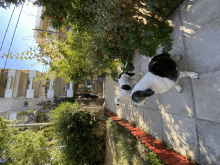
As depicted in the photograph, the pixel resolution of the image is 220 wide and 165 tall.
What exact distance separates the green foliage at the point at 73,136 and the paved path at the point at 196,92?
3.55 m

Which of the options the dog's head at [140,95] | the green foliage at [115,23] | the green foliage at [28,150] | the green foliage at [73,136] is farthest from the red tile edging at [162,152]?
the green foliage at [28,150]

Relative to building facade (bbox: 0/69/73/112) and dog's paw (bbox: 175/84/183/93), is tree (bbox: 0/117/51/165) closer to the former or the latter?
dog's paw (bbox: 175/84/183/93)

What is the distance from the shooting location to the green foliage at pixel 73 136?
185 inches

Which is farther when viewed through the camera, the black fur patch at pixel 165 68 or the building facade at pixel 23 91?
the building facade at pixel 23 91

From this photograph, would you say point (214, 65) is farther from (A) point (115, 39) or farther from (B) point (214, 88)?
(A) point (115, 39)

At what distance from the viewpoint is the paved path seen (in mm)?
1732

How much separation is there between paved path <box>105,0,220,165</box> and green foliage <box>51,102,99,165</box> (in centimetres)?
355

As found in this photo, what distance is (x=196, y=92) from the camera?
6.54ft

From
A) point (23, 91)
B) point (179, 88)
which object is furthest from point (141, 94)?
point (23, 91)

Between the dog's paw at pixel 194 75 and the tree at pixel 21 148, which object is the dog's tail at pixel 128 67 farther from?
the tree at pixel 21 148

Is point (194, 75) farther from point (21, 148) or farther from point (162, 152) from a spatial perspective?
point (21, 148)

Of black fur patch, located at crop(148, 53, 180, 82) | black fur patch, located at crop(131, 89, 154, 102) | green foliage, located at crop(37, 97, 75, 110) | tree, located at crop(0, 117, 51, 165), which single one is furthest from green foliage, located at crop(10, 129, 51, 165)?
green foliage, located at crop(37, 97, 75, 110)

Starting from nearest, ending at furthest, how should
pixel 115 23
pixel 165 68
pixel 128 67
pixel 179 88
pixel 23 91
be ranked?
pixel 165 68
pixel 179 88
pixel 115 23
pixel 128 67
pixel 23 91

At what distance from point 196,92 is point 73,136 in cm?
474
